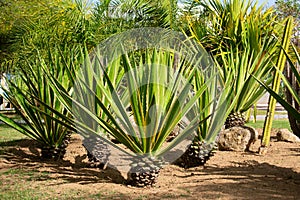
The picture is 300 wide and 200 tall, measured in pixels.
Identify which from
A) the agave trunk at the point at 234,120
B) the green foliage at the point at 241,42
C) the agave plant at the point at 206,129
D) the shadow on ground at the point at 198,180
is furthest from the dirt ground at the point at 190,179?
the green foliage at the point at 241,42

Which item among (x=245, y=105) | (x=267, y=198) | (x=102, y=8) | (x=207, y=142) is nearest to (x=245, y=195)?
(x=267, y=198)

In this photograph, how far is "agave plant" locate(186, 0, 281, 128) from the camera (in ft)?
19.3

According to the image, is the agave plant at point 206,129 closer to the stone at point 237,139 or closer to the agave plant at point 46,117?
the stone at point 237,139

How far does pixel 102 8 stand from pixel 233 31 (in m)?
3.49

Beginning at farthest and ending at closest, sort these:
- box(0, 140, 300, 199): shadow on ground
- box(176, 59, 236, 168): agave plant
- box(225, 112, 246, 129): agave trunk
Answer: box(225, 112, 246, 129): agave trunk < box(176, 59, 236, 168): agave plant < box(0, 140, 300, 199): shadow on ground

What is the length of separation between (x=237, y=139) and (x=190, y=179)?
1746mm

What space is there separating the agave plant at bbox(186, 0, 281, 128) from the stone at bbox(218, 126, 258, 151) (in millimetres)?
370

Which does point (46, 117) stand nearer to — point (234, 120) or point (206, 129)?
point (206, 129)

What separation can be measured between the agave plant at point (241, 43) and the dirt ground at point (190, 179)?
3.00 feet

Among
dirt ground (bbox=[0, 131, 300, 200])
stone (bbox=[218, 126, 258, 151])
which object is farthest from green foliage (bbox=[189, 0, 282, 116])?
dirt ground (bbox=[0, 131, 300, 200])

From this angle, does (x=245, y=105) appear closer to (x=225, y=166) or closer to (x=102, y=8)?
(x=225, y=166)

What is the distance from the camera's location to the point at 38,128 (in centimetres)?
523

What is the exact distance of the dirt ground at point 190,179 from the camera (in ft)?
12.2

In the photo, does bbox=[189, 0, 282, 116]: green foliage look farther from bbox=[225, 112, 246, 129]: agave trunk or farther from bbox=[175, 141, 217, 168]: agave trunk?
bbox=[175, 141, 217, 168]: agave trunk
